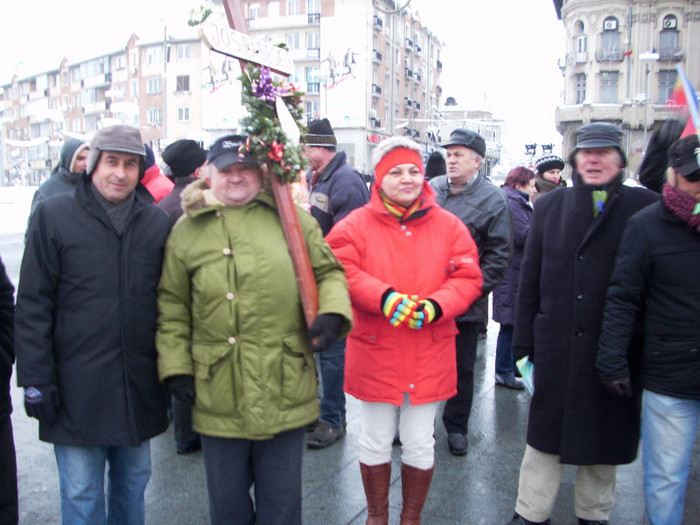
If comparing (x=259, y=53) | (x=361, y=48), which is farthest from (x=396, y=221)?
(x=361, y=48)

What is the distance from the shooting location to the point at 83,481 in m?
2.76

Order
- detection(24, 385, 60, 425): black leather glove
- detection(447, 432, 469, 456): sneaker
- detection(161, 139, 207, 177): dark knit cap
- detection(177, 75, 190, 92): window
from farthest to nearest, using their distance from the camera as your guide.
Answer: detection(177, 75, 190, 92): window, detection(161, 139, 207, 177): dark knit cap, detection(447, 432, 469, 456): sneaker, detection(24, 385, 60, 425): black leather glove

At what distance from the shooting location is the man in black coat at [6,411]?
2.68 metres

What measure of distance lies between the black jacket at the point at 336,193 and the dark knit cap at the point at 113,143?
2057mm

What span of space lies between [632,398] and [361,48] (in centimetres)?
5314

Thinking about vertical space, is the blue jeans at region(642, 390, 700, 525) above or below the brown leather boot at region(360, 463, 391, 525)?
above

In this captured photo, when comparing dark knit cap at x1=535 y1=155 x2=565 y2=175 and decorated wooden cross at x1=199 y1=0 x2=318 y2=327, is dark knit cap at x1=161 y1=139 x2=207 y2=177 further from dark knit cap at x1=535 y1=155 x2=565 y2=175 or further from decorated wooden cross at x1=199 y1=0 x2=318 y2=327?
dark knit cap at x1=535 y1=155 x2=565 y2=175

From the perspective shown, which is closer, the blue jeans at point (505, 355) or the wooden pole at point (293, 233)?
the wooden pole at point (293, 233)

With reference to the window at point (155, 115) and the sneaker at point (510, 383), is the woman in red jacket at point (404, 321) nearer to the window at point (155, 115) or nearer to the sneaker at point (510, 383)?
the sneaker at point (510, 383)

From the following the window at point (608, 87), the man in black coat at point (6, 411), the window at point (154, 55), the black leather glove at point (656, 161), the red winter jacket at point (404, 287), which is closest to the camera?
the man in black coat at point (6, 411)

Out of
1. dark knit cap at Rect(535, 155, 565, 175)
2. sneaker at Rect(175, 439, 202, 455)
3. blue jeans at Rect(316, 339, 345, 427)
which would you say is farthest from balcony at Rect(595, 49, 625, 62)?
sneaker at Rect(175, 439, 202, 455)

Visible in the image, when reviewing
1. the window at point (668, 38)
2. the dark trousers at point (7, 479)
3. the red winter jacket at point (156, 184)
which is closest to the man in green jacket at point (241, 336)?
the dark trousers at point (7, 479)

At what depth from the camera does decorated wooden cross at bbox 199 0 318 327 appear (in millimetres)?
2699

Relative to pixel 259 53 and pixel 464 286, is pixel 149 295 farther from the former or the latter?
pixel 464 286
